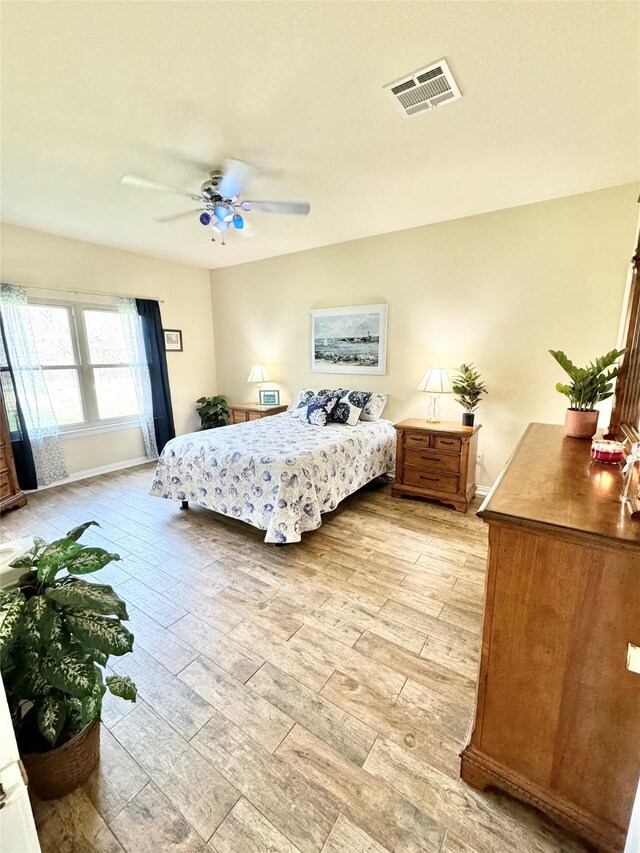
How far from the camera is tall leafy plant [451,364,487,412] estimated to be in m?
3.30

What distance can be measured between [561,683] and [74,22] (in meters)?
2.82

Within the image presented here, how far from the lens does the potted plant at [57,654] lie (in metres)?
0.95

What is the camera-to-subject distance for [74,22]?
1353 millimetres

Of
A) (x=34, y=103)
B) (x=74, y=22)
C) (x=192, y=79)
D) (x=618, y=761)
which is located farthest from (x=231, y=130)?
(x=618, y=761)

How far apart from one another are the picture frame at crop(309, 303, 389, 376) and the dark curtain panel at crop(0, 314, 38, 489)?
316 centimetres

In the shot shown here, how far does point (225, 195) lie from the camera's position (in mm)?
2305

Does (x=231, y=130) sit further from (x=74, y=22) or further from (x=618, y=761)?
(x=618, y=761)

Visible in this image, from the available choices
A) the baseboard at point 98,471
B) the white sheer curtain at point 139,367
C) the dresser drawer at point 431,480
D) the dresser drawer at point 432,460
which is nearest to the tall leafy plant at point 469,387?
the dresser drawer at point 432,460

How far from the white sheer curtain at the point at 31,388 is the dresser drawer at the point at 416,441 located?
150 inches

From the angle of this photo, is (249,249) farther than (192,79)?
Yes

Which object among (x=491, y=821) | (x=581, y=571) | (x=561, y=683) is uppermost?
(x=581, y=571)

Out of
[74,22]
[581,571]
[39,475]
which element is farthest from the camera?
[39,475]

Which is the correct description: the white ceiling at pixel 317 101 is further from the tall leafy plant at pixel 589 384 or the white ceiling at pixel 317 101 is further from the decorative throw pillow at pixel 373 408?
the decorative throw pillow at pixel 373 408

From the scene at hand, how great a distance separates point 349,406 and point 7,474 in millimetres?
3368
